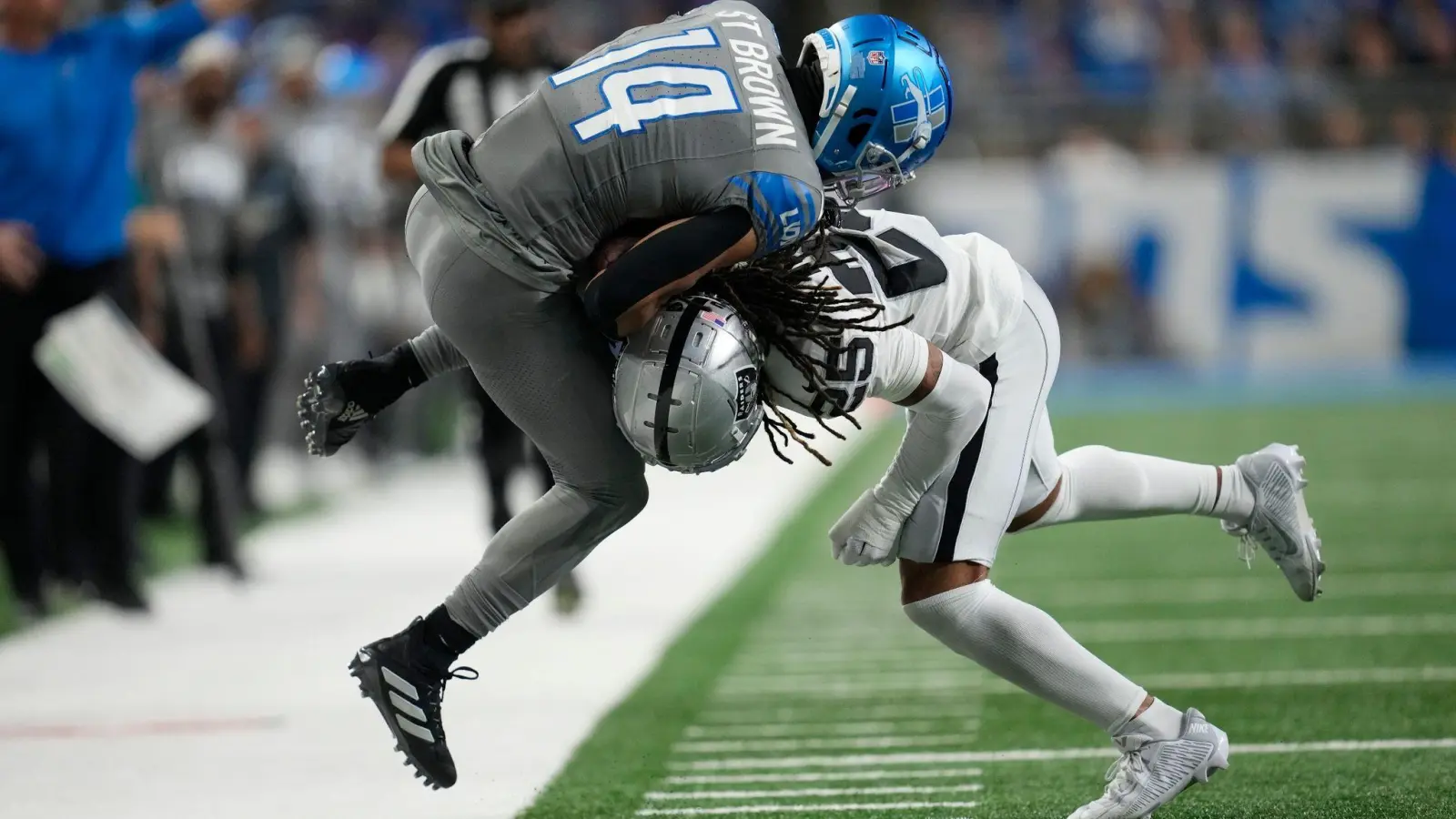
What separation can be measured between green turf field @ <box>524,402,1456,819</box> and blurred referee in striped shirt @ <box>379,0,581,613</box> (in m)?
0.86

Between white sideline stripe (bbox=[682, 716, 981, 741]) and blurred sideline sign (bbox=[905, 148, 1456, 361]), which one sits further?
blurred sideline sign (bbox=[905, 148, 1456, 361])

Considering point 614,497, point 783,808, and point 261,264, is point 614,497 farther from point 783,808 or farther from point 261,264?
point 261,264

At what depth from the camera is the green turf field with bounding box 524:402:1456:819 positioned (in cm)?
362

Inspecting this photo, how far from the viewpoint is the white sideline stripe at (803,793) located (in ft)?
12.1

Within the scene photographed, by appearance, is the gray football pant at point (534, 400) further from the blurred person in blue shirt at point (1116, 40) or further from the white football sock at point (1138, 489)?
the blurred person in blue shirt at point (1116, 40)

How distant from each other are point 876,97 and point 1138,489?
1032mm

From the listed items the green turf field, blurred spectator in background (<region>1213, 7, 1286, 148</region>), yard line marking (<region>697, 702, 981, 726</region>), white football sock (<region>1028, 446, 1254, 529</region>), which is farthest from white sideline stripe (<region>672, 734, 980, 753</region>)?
blurred spectator in background (<region>1213, 7, 1286, 148</region>)

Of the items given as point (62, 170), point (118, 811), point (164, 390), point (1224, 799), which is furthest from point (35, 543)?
point (1224, 799)

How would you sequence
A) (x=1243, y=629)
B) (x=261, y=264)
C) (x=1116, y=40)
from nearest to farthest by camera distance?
1. (x=1243, y=629)
2. (x=261, y=264)
3. (x=1116, y=40)

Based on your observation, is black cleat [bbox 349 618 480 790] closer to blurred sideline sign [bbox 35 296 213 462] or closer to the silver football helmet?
the silver football helmet

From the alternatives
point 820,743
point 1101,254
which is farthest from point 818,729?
point 1101,254

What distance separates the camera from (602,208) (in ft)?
10.6

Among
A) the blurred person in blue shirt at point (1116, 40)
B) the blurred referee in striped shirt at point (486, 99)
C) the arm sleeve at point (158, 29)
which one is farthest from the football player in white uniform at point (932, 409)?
the blurred person in blue shirt at point (1116, 40)

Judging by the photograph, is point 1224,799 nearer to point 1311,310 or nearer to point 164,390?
point 164,390
